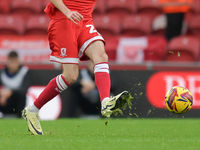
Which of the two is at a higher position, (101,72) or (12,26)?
(12,26)

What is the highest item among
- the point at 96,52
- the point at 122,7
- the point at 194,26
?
the point at 122,7

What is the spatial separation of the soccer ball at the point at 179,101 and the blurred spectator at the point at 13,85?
11.7 feet

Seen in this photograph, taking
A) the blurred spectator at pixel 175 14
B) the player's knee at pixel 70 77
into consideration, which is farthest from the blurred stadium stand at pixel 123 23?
the player's knee at pixel 70 77

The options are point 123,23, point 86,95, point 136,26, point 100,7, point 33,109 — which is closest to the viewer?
point 33,109

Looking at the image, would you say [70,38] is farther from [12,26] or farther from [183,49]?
[12,26]

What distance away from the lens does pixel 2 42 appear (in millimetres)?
10281

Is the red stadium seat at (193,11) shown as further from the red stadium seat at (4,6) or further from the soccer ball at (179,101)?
the soccer ball at (179,101)

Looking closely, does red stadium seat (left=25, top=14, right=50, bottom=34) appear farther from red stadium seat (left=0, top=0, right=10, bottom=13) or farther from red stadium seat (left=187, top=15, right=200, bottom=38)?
red stadium seat (left=187, top=15, right=200, bottom=38)

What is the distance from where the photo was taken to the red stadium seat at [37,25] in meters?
10.6

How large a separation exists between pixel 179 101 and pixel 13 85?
392 centimetres

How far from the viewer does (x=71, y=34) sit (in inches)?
168

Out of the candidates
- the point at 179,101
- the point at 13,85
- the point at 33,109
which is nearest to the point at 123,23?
the point at 13,85
